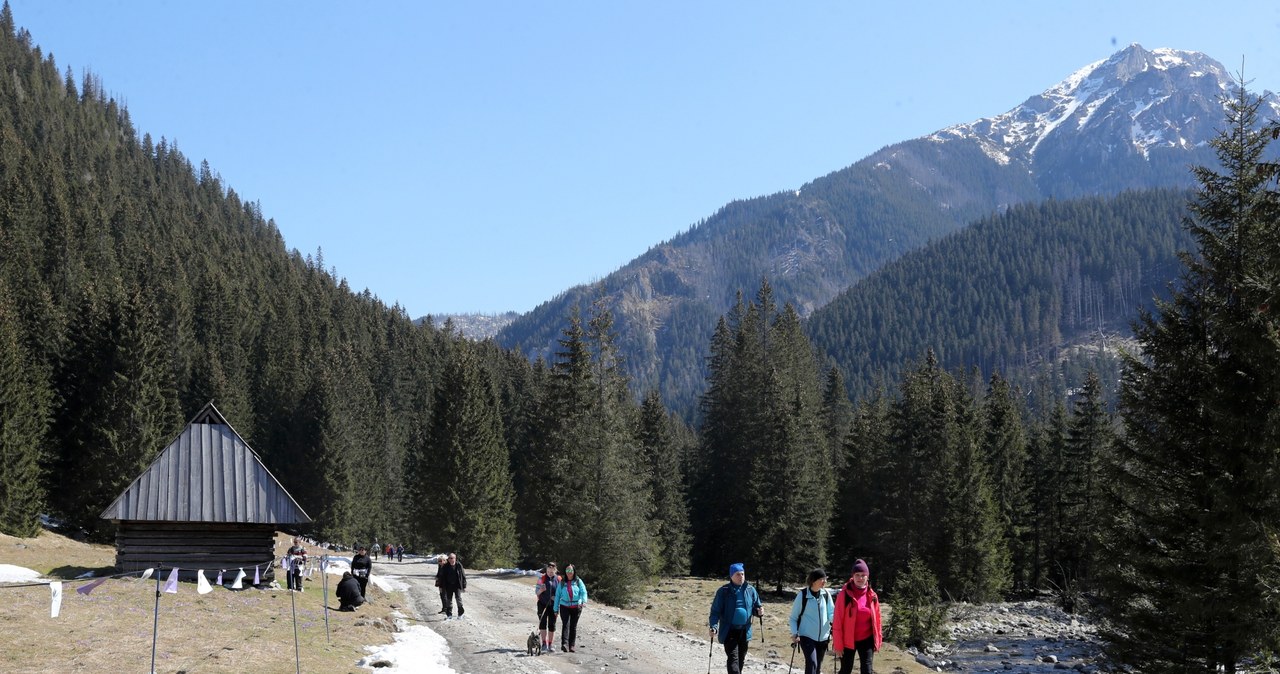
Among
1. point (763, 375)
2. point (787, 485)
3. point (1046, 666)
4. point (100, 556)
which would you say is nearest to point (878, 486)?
point (787, 485)

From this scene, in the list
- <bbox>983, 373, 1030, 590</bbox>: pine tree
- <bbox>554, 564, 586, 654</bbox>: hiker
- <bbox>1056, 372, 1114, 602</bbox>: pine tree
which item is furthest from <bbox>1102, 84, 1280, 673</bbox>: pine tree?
<bbox>983, 373, 1030, 590</bbox>: pine tree

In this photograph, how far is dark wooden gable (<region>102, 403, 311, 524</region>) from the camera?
1152 inches

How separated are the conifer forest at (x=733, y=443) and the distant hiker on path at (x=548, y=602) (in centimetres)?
1254

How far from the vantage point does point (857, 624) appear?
13.0 metres

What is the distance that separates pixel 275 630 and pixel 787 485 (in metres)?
38.8

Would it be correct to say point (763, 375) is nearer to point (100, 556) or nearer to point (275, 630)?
point (100, 556)

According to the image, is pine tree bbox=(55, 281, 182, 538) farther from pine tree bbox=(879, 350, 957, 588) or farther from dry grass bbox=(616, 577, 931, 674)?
pine tree bbox=(879, 350, 957, 588)

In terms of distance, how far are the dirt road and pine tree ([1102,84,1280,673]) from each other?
844 centimetres

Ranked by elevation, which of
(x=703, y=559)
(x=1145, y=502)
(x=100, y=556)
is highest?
(x=1145, y=502)

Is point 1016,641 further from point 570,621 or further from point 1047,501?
point 570,621

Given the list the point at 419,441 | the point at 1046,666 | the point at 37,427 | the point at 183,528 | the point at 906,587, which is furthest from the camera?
the point at 419,441

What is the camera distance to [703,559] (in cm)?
7156

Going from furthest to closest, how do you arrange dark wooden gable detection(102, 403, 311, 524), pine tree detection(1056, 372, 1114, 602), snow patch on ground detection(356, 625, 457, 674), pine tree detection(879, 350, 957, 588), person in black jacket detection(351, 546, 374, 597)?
pine tree detection(1056, 372, 1114, 602), pine tree detection(879, 350, 957, 588), dark wooden gable detection(102, 403, 311, 524), person in black jacket detection(351, 546, 374, 597), snow patch on ground detection(356, 625, 457, 674)

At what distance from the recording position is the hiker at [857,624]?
42.5 feet
